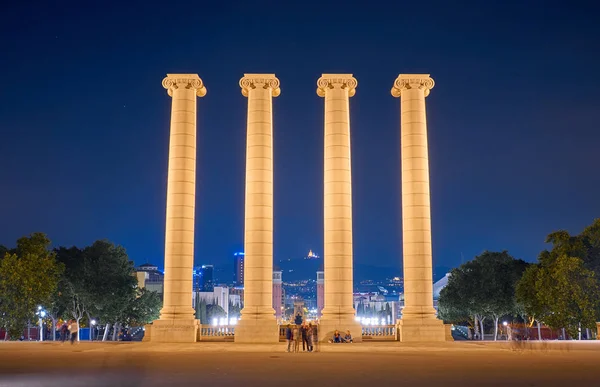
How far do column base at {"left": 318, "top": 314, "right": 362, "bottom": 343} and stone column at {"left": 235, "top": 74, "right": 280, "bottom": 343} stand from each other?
5.89 metres

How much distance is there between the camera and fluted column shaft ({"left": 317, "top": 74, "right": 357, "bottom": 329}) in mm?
79938

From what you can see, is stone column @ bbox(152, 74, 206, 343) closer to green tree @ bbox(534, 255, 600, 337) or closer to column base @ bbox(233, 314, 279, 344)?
column base @ bbox(233, 314, 279, 344)

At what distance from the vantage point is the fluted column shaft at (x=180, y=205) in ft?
262

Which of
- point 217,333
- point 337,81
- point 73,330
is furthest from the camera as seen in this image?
point 217,333

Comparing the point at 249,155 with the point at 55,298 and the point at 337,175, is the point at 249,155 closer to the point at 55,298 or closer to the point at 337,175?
the point at 337,175

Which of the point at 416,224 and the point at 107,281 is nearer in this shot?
the point at 416,224

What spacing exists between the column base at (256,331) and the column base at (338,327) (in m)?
5.84

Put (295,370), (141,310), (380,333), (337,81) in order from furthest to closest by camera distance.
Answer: (141,310), (380,333), (337,81), (295,370)

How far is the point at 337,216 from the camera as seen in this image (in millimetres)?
81438

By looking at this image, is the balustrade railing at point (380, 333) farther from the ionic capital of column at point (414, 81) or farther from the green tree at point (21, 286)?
the green tree at point (21, 286)

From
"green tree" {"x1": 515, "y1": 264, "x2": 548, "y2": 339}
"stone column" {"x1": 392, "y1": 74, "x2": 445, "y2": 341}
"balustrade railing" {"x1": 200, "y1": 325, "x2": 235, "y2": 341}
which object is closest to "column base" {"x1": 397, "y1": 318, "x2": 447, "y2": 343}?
"stone column" {"x1": 392, "y1": 74, "x2": 445, "y2": 341}

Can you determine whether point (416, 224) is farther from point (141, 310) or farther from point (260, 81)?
point (141, 310)

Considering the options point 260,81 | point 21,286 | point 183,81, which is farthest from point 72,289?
point 260,81

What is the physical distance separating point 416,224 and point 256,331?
964 inches
